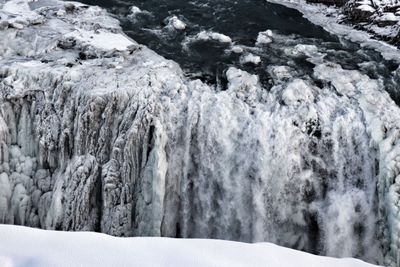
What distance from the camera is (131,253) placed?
14.4ft

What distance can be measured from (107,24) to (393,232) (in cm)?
691

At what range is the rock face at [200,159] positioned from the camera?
7.25 metres

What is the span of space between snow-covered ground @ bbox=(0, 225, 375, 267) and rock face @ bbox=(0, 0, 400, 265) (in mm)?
2596

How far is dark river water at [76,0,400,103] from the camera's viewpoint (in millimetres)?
9117

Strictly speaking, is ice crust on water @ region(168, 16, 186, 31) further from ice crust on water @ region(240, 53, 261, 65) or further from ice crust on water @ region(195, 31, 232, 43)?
ice crust on water @ region(240, 53, 261, 65)

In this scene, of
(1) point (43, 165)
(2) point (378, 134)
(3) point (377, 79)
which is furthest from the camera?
(3) point (377, 79)

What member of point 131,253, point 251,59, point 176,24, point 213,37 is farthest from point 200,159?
point 176,24

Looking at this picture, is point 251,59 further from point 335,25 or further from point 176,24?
point 335,25

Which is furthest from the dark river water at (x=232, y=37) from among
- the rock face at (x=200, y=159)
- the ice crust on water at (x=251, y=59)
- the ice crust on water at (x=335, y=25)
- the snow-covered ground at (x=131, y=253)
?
the snow-covered ground at (x=131, y=253)

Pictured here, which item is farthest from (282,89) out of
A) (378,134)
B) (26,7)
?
(26,7)

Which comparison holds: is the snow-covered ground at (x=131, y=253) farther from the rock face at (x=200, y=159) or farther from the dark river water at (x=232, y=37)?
the dark river water at (x=232, y=37)

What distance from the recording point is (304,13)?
38.8 ft

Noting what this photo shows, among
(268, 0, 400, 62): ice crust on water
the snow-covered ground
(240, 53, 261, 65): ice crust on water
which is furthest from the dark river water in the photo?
the snow-covered ground

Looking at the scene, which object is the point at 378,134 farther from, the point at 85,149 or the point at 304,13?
the point at 304,13
